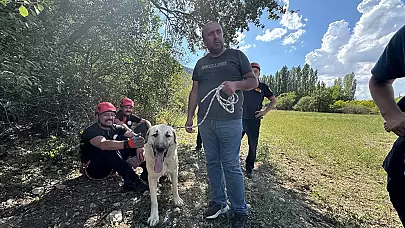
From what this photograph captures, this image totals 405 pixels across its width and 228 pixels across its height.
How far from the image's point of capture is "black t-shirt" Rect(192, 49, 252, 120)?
2719mm

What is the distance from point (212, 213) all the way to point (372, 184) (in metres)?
4.37

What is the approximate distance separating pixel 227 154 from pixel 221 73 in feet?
2.99

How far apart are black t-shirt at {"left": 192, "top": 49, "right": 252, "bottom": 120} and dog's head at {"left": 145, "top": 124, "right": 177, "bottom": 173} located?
546 millimetres

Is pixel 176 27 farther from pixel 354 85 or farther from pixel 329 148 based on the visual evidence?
pixel 354 85

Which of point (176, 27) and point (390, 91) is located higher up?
point (176, 27)

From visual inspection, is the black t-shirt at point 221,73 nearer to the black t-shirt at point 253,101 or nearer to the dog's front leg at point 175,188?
the dog's front leg at point 175,188

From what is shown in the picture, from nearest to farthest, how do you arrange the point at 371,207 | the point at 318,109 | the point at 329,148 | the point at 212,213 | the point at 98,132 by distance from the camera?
the point at 212,213 < the point at 98,132 < the point at 371,207 < the point at 329,148 < the point at 318,109

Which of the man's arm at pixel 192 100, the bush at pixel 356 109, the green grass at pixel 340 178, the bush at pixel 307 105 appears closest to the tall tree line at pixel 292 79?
the bush at pixel 307 105

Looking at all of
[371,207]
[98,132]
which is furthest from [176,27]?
[371,207]

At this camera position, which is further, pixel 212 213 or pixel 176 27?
pixel 176 27

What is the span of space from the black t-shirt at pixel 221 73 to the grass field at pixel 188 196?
1352 millimetres

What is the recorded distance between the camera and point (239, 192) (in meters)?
2.83

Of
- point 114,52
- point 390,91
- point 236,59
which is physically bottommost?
point 390,91

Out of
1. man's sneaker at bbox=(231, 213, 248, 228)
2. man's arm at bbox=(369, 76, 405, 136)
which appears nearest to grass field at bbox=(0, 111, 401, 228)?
man's sneaker at bbox=(231, 213, 248, 228)
